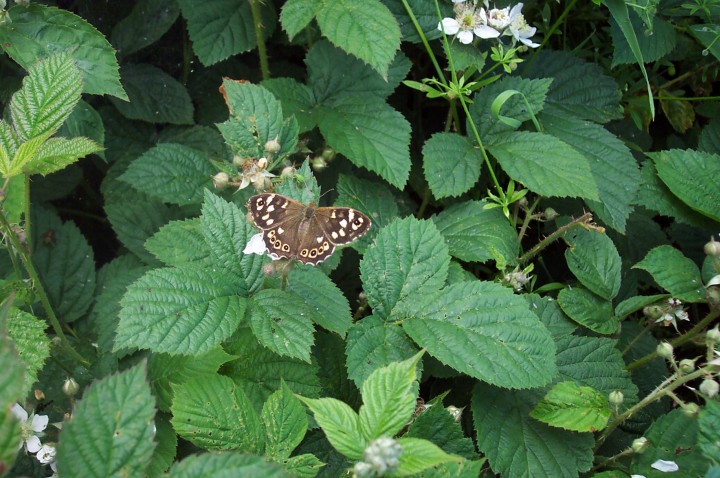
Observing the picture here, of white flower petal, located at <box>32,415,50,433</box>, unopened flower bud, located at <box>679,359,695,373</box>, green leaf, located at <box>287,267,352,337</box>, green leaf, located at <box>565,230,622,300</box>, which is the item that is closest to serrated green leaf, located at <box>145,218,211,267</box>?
green leaf, located at <box>287,267,352,337</box>

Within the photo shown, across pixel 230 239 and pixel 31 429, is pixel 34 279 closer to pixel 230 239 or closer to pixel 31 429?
pixel 31 429

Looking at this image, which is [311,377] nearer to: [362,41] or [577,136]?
Answer: [362,41]

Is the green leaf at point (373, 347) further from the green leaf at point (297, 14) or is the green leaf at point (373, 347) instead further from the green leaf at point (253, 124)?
the green leaf at point (297, 14)

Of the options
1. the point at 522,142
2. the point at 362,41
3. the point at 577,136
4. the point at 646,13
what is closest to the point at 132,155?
the point at 362,41

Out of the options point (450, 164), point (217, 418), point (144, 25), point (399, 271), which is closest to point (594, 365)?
point (399, 271)

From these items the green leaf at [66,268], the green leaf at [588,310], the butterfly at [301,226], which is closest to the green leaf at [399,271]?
the butterfly at [301,226]

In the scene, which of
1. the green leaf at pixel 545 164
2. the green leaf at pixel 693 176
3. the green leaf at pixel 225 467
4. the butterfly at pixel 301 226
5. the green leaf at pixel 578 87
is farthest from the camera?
the green leaf at pixel 578 87
